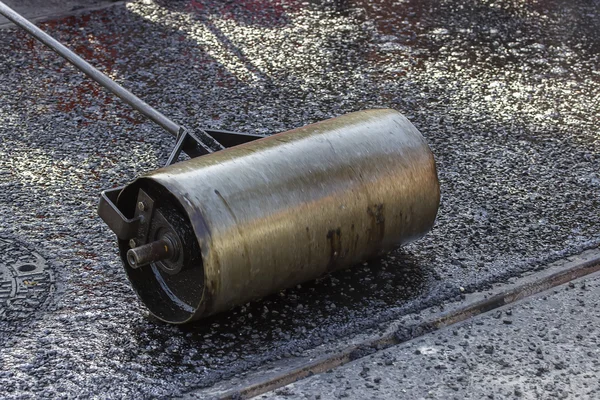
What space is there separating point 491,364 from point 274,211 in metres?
0.78

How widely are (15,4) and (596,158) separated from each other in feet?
12.9

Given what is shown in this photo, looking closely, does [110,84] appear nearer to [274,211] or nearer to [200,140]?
[200,140]

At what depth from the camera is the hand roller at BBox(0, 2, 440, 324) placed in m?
2.62

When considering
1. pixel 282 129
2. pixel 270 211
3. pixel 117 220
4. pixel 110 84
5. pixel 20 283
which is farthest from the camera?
pixel 282 129

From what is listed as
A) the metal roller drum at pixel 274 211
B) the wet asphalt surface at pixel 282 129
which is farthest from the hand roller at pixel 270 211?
the wet asphalt surface at pixel 282 129

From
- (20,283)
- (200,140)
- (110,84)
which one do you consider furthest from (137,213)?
(110,84)

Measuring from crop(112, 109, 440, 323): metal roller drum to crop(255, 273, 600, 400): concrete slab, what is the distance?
0.33m

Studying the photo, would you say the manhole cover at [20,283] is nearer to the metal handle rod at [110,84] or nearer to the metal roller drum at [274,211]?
the metal roller drum at [274,211]

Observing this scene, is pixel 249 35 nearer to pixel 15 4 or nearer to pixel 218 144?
pixel 15 4

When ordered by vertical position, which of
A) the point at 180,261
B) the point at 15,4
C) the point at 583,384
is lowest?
the point at 15,4

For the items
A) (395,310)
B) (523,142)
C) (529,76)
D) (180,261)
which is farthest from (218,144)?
(529,76)

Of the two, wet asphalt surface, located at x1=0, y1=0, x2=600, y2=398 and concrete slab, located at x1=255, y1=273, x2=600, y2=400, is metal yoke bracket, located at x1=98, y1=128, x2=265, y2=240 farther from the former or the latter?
concrete slab, located at x1=255, y1=273, x2=600, y2=400

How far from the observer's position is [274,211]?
2.69 metres

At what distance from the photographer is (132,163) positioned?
4.02 m
